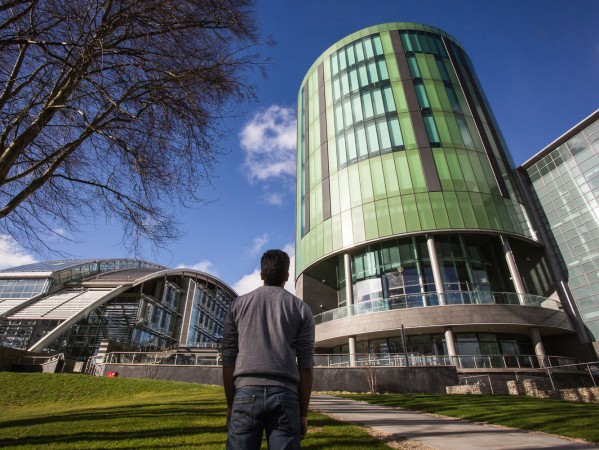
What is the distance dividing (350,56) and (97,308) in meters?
44.2

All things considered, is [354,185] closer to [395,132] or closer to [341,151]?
[341,151]

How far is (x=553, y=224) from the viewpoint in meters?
30.0

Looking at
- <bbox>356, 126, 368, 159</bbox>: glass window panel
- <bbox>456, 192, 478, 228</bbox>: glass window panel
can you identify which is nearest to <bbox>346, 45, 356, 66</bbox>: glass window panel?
<bbox>356, 126, 368, 159</bbox>: glass window panel

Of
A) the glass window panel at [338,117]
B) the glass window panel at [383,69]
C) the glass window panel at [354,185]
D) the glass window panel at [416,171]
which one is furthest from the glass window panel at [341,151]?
the glass window panel at [383,69]

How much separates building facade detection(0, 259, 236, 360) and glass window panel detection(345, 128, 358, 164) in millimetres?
26384

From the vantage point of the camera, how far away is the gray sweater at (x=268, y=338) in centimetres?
221

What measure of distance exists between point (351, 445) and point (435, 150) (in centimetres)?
2919

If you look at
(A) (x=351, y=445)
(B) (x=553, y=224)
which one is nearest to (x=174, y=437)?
(A) (x=351, y=445)

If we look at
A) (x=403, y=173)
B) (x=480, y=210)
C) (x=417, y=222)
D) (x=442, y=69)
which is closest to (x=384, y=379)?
(x=417, y=222)

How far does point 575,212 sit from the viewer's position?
93.8 feet

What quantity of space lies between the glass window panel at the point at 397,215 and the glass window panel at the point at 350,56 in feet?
58.3

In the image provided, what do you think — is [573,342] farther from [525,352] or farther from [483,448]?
[483,448]

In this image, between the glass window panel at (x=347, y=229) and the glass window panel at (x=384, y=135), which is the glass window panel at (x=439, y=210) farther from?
the glass window panel at (x=347, y=229)

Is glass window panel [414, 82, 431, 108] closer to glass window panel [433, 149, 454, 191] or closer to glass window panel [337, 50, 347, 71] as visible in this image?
glass window panel [433, 149, 454, 191]
